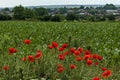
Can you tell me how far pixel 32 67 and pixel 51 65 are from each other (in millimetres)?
263

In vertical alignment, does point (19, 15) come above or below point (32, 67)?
below

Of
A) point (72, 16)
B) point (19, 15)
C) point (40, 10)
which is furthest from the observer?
point (40, 10)

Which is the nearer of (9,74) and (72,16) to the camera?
(9,74)

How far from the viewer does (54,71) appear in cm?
491

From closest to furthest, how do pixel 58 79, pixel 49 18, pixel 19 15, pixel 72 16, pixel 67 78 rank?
1. pixel 58 79
2. pixel 67 78
3. pixel 49 18
4. pixel 72 16
5. pixel 19 15

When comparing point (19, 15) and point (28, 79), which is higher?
point (28, 79)

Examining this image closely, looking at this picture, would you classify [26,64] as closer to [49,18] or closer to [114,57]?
[114,57]

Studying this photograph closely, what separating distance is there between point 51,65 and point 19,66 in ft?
1.55

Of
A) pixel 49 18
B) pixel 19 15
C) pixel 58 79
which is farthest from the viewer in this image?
pixel 19 15

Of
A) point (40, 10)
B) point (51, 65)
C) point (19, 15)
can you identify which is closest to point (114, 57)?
point (51, 65)

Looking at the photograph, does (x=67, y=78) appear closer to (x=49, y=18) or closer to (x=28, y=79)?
(x=28, y=79)

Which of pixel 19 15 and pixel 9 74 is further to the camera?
pixel 19 15

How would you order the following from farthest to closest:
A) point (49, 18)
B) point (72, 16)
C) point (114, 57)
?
point (72, 16)
point (49, 18)
point (114, 57)

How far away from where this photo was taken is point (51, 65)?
16.5ft
